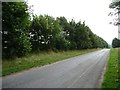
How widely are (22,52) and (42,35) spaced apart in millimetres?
14525

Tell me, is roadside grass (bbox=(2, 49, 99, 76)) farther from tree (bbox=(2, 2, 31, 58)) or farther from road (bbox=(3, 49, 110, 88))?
tree (bbox=(2, 2, 31, 58))

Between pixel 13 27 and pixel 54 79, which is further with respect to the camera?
pixel 13 27

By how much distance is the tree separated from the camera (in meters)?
25.0

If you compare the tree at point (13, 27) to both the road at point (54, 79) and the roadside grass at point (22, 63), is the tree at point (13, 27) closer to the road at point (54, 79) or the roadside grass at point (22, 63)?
the roadside grass at point (22, 63)

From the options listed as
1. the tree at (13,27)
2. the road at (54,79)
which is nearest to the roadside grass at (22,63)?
the road at (54,79)

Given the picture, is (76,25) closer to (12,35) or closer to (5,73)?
(12,35)

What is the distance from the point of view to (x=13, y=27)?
25547mm

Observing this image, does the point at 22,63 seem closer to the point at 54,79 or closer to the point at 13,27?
the point at 13,27

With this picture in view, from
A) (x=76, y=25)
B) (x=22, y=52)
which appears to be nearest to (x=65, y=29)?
(x=76, y=25)

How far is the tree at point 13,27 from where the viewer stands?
25.0 meters

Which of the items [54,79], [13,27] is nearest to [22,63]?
[13,27]

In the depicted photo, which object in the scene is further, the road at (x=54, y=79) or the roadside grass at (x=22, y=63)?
the roadside grass at (x=22, y=63)

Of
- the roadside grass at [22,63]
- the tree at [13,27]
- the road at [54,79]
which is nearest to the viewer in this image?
the road at [54,79]

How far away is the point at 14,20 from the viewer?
25.5m
